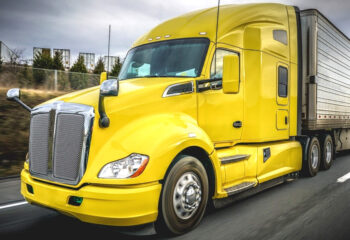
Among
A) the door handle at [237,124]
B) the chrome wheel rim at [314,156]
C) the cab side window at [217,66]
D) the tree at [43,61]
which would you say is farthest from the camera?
the tree at [43,61]

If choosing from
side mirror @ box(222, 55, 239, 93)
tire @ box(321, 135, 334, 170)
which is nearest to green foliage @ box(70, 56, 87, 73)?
tire @ box(321, 135, 334, 170)

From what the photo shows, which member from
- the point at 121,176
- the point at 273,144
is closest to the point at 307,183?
the point at 273,144

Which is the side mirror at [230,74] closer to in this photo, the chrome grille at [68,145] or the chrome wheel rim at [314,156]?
the chrome grille at [68,145]

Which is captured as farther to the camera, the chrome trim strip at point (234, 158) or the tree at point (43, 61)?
the tree at point (43, 61)

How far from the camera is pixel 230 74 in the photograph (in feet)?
15.0

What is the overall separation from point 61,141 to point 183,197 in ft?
5.01

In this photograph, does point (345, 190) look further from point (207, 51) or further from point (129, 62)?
point (129, 62)

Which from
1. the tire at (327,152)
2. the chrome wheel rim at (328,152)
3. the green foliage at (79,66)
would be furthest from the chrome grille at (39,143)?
the green foliage at (79,66)

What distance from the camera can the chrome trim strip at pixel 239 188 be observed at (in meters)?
4.62

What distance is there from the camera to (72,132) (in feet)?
11.9

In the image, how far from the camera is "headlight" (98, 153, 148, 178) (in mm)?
3445

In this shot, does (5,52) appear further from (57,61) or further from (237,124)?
(237,124)

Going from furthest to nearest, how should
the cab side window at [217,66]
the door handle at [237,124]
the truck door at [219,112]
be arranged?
the door handle at [237,124], the cab side window at [217,66], the truck door at [219,112]

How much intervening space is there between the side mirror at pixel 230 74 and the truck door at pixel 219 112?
0.22 meters
